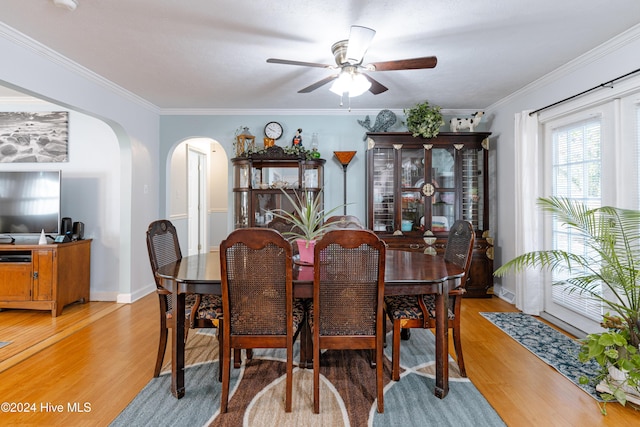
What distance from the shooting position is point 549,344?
115 inches

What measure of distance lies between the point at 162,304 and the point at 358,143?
10.8ft

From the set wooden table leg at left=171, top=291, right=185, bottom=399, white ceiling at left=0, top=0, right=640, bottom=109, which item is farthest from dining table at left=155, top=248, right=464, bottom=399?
white ceiling at left=0, top=0, right=640, bottom=109

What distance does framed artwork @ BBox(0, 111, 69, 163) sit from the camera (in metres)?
4.13

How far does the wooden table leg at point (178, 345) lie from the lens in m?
2.01

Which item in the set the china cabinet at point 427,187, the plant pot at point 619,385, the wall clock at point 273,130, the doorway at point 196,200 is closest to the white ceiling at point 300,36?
the china cabinet at point 427,187

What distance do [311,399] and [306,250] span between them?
2.97 ft

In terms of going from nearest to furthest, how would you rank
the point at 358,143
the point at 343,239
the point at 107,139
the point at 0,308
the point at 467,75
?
1. the point at 343,239
2. the point at 467,75
3. the point at 0,308
4. the point at 107,139
5. the point at 358,143

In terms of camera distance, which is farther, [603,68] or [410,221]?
[410,221]

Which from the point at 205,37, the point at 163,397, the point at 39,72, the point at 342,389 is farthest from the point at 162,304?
the point at 39,72

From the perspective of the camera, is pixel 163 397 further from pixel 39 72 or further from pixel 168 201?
pixel 168 201

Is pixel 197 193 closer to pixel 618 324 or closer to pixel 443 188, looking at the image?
pixel 443 188

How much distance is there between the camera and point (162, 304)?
88.7 inches

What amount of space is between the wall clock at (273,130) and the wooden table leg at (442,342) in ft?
10.7

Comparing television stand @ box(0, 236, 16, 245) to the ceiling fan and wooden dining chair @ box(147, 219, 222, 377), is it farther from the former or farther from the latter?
the ceiling fan
